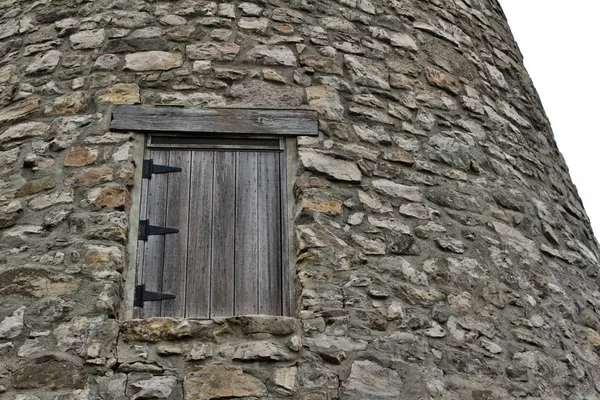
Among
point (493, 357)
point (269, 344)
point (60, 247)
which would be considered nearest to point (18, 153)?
point (60, 247)

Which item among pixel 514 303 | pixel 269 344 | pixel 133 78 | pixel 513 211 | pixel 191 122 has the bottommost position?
pixel 269 344

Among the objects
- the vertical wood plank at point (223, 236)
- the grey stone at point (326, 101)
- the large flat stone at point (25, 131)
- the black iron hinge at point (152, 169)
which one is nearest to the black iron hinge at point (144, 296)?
the vertical wood plank at point (223, 236)

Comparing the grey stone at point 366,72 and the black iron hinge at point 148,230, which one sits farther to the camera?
the grey stone at point 366,72

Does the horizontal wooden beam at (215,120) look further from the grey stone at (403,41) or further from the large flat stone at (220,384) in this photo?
the large flat stone at (220,384)

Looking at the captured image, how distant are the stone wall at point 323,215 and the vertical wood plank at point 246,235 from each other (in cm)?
26

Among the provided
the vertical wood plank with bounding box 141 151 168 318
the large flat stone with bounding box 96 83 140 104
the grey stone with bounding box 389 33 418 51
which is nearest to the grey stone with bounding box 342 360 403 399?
the vertical wood plank with bounding box 141 151 168 318

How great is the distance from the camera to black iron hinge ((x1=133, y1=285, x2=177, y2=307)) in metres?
3.96

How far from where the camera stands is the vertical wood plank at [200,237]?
4023mm

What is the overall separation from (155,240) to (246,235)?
0.47 meters

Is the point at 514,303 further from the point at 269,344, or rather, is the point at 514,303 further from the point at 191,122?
the point at 191,122

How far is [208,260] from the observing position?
414cm

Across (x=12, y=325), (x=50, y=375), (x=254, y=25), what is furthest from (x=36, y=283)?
(x=254, y=25)

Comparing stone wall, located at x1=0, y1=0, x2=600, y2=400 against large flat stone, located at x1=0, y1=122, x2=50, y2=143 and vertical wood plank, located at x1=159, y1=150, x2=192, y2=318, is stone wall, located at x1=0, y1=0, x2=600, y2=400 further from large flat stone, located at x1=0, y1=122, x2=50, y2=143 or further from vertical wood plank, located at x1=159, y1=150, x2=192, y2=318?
vertical wood plank, located at x1=159, y1=150, x2=192, y2=318

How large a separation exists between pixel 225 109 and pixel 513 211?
182 cm
